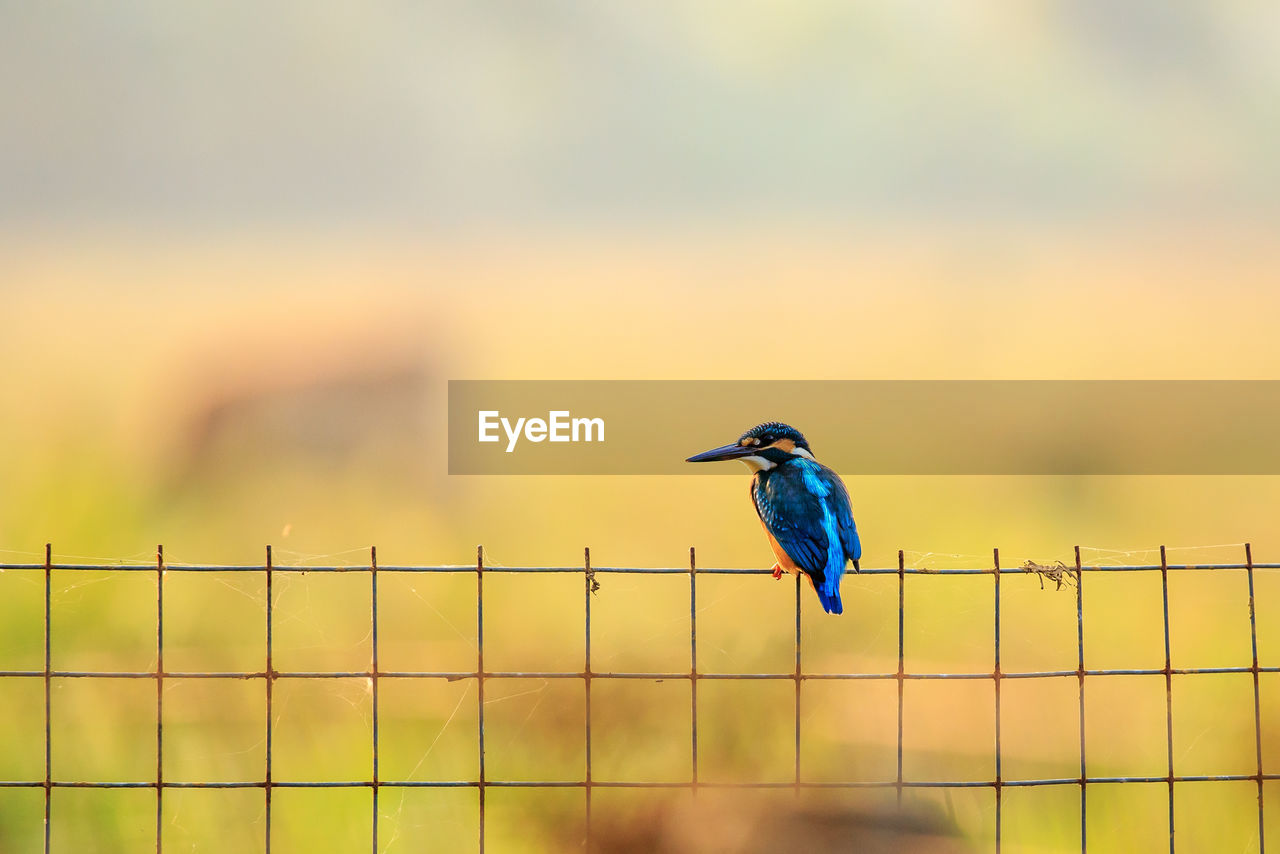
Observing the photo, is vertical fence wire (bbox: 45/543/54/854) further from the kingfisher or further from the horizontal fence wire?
the kingfisher

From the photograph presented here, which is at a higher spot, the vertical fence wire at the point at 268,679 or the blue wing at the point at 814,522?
the blue wing at the point at 814,522

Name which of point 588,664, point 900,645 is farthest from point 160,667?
point 900,645

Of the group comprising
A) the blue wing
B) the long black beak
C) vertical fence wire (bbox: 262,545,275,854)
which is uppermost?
the long black beak

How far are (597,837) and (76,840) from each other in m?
2.44


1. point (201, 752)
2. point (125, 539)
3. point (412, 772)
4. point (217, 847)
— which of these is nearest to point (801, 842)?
point (412, 772)

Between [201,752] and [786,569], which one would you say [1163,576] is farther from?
[201,752]

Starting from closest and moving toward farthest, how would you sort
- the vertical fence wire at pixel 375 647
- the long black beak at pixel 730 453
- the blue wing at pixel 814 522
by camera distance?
the vertical fence wire at pixel 375 647 → the blue wing at pixel 814 522 → the long black beak at pixel 730 453

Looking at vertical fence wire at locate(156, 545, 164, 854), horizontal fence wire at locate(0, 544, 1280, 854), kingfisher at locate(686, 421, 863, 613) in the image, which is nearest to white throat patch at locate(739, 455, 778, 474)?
kingfisher at locate(686, 421, 863, 613)

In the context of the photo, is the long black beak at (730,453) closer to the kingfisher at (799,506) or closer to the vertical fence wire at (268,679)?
the kingfisher at (799,506)

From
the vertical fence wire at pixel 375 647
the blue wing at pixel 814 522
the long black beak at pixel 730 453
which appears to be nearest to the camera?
the vertical fence wire at pixel 375 647

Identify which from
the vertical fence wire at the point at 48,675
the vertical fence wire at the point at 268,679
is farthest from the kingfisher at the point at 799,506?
the vertical fence wire at the point at 48,675

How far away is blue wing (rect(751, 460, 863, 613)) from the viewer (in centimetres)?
270

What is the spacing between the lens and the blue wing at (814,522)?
2703mm

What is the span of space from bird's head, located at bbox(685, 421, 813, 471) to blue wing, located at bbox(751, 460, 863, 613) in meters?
0.11
